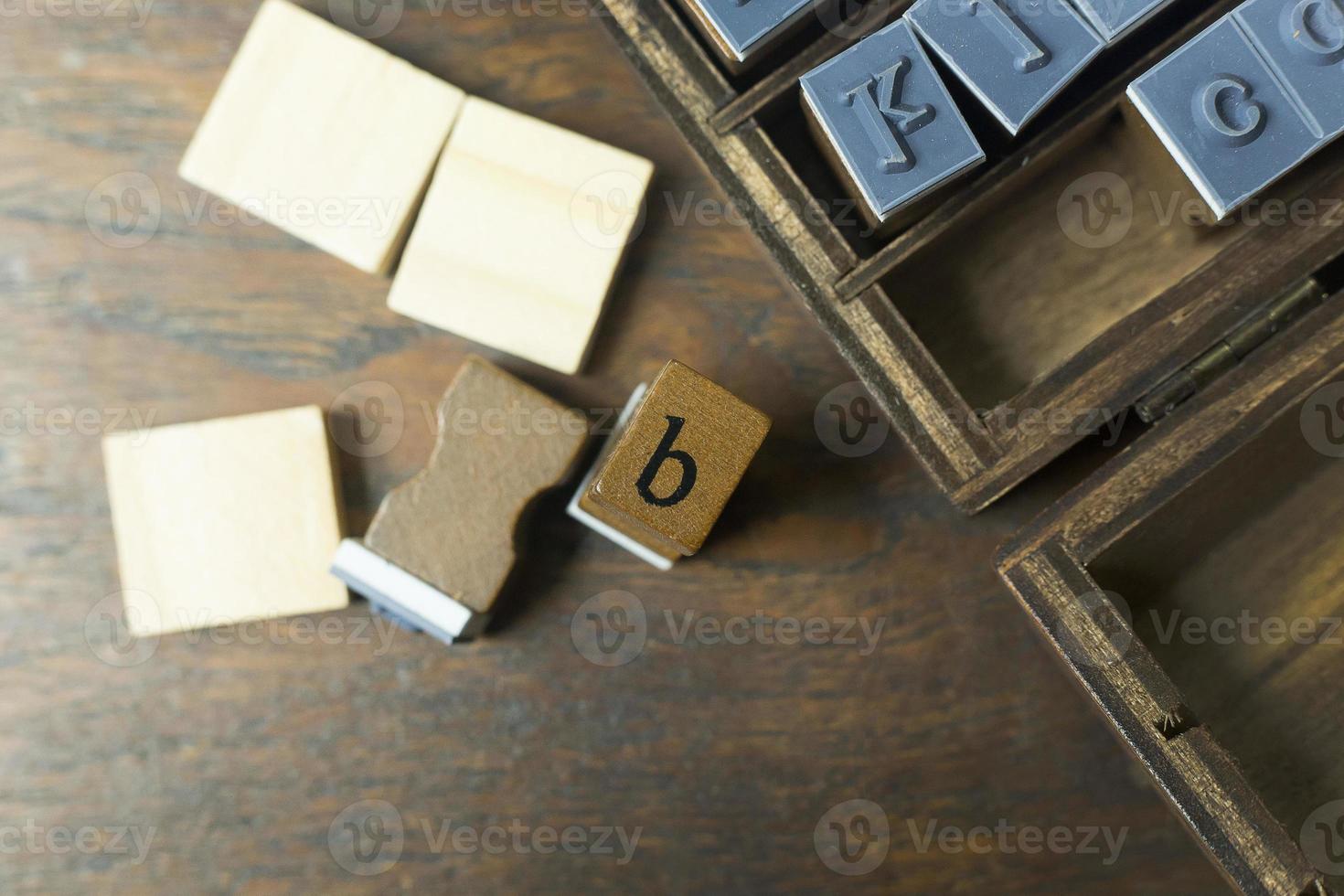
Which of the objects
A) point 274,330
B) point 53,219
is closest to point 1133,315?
point 274,330

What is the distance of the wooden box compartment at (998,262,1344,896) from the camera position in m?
0.61

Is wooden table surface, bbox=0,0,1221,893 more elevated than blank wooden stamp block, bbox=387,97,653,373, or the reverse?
blank wooden stamp block, bbox=387,97,653,373

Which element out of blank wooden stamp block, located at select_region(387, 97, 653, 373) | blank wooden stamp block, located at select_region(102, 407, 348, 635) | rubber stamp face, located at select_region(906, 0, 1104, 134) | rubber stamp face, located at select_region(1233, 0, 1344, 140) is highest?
rubber stamp face, located at select_region(1233, 0, 1344, 140)

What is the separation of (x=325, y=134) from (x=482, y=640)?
45cm

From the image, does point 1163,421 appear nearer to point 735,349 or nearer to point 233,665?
point 735,349

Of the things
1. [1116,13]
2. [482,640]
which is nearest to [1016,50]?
[1116,13]

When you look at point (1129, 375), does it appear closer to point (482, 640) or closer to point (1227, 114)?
point (1227, 114)

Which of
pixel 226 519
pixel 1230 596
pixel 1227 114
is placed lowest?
pixel 226 519

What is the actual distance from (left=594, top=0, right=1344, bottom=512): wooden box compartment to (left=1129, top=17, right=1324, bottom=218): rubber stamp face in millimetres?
36

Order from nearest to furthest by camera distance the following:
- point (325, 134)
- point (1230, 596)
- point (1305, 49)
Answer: point (1305, 49), point (1230, 596), point (325, 134)

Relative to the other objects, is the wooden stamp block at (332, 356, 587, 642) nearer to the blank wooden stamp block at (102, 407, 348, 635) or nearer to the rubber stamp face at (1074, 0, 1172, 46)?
the blank wooden stamp block at (102, 407, 348, 635)

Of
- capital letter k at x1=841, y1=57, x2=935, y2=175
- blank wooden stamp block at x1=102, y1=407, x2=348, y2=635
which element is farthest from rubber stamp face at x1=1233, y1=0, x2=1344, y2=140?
blank wooden stamp block at x1=102, y1=407, x2=348, y2=635

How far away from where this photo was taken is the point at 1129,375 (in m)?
0.65

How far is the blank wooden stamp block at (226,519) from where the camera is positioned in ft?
2.69
